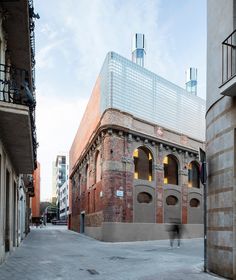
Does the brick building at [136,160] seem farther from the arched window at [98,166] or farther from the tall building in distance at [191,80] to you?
the tall building in distance at [191,80]

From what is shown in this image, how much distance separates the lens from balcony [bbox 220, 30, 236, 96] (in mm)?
8977

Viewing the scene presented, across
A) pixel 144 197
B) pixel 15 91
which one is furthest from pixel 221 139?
pixel 144 197

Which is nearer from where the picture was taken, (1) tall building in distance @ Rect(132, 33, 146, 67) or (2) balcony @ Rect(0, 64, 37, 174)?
(2) balcony @ Rect(0, 64, 37, 174)

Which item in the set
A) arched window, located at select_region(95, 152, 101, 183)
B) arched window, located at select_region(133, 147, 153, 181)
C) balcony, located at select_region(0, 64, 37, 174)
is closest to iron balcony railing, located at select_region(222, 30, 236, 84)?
balcony, located at select_region(0, 64, 37, 174)

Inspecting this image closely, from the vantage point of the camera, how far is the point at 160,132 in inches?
1277

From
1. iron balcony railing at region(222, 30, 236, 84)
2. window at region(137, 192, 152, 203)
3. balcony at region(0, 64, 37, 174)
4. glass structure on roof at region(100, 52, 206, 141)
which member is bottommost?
window at region(137, 192, 152, 203)

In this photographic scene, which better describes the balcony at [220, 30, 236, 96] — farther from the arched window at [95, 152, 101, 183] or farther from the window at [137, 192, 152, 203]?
the arched window at [95, 152, 101, 183]

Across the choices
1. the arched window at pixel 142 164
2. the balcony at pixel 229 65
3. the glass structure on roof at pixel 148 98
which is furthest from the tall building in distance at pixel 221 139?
the glass structure on roof at pixel 148 98

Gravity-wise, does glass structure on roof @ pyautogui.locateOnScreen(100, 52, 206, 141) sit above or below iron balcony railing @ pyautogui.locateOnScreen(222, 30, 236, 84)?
above

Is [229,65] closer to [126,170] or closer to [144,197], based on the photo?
[126,170]

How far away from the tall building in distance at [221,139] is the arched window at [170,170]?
861 inches

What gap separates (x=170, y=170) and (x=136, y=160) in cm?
424

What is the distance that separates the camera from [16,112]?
1020cm

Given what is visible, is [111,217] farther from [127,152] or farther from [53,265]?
[53,265]
